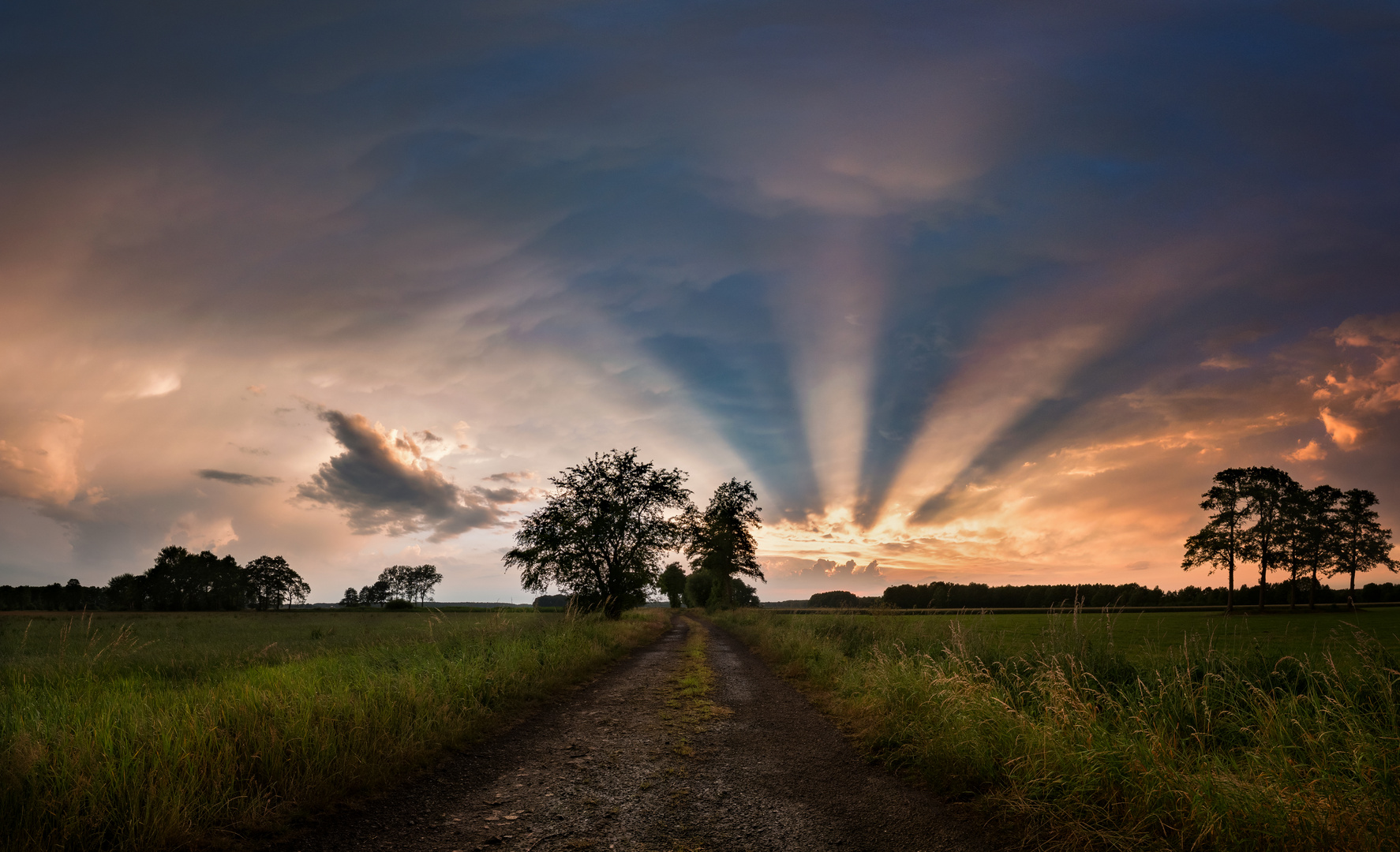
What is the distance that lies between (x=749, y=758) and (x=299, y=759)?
A: 4672 millimetres

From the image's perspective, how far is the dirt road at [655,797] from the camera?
4484 mm

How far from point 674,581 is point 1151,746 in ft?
287

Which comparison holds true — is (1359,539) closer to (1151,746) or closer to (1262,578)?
(1262,578)

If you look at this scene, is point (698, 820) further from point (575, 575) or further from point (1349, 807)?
point (575, 575)

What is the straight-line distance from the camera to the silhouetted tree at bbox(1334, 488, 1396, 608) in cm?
4991

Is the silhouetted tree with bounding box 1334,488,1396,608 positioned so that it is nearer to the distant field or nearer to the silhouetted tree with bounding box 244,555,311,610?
the distant field

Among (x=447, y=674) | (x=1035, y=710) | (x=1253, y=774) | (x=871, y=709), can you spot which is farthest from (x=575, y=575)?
(x=1253, y=774)

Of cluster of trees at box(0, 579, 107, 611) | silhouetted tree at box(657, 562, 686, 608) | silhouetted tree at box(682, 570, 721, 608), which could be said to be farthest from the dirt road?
cluster of trees at box(0, 579, 107, 611)

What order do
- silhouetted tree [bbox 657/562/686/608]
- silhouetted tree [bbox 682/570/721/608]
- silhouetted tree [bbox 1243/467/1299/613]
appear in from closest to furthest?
silhouetted tree [bbox 1243/467/1299/613], silhouetted tree [bbox 682/570/721/608], silhouetted tree [bbox 657/562/686/608]

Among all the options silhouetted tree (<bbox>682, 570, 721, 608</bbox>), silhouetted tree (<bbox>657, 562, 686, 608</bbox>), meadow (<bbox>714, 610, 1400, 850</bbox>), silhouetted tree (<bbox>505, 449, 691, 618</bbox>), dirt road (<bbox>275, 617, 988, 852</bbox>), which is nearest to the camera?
meadow (<bbox>714, 610, 1400, 850</bbox>)

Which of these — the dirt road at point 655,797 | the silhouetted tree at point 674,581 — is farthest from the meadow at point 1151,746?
the silhouetted tree at point 674,581

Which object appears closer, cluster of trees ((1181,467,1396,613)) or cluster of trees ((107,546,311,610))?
cluster of trees ((1181,467,1396,613))

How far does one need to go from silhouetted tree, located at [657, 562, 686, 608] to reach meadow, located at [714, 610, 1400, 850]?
79928mm

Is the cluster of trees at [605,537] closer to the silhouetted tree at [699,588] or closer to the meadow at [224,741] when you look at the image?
the meadow at [224,741]
